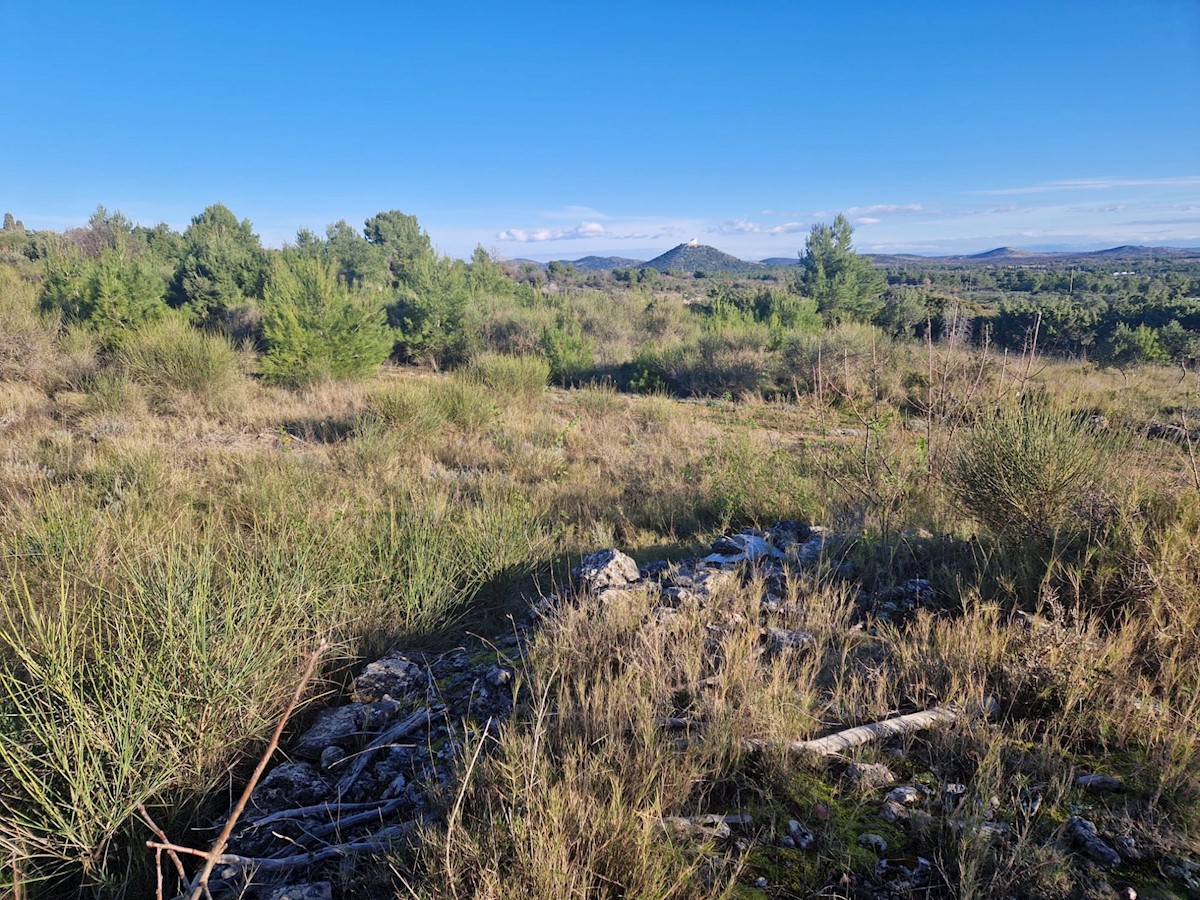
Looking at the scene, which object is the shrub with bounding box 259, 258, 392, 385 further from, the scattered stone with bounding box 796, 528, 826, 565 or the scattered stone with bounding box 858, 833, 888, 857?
the scattered stone with bounding box 858, 833, 888, 857

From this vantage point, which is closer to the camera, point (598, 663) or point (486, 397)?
point (598, 663)

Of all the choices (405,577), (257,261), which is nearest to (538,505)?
(405,577)

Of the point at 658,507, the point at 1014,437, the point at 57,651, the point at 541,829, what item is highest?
the point at 1014,437

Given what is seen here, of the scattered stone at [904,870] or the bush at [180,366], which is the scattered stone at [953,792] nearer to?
the scattered stone at [904,870]

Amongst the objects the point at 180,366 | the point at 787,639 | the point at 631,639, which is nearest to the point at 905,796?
the point at 787,639

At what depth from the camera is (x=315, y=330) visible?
42.2ft

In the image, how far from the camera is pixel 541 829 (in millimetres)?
1449

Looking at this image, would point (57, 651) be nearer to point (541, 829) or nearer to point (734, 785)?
point (541, 829)

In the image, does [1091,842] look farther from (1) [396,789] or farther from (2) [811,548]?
(2) [811,548]

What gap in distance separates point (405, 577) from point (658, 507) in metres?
2.72

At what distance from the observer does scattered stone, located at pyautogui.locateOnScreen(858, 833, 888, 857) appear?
169 centimetres

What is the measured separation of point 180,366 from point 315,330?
311 centimetres

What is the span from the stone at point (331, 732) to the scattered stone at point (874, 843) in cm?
181

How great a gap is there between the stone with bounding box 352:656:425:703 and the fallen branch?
1560 mm
